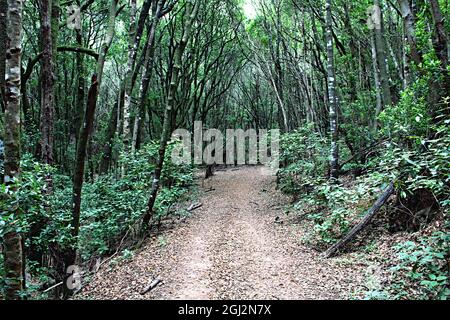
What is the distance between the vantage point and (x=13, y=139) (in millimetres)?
4125

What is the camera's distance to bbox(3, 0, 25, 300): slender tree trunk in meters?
3.99

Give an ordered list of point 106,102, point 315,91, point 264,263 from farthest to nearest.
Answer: point 106,102 < point 315,91 < point 264,263

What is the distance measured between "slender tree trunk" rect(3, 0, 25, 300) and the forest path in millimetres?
2162

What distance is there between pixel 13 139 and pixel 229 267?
459 cm

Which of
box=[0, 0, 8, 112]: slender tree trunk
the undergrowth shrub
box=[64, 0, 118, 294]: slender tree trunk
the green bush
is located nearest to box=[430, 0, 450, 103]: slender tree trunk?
the green bush

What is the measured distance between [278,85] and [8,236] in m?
16.4

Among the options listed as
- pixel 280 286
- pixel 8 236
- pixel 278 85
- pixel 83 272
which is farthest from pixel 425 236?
pixel 278 85

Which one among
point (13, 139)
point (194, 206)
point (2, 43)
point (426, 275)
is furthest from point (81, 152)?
point (194, 206)

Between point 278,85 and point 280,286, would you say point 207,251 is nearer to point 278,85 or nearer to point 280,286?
point 280,286

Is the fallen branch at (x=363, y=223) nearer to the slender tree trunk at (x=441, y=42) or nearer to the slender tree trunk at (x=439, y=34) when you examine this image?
the slender tree trunk at (x=441, y=42)

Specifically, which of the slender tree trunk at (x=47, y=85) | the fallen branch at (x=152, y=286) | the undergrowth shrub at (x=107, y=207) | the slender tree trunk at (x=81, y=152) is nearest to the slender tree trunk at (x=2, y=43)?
the slender tree trunk at (x=47, y=85)

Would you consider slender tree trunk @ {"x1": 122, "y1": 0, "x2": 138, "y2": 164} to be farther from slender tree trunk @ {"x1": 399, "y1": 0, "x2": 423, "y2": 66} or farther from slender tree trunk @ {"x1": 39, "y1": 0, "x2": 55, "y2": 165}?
slender tree trunk @ {"x1": 399, "y1": 0, "x2": 423, "y2": 66}

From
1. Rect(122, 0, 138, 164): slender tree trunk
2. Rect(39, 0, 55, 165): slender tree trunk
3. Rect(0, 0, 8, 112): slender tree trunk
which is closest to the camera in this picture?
Rect(0, 0, 8, 112): slender tree trunk

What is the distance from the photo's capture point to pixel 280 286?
568 cm
